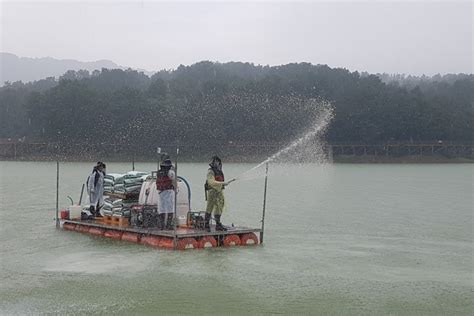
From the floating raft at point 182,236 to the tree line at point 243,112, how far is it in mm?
60279

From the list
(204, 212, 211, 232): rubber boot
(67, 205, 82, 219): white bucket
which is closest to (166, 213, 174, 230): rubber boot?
(204, 212, 211, 232): rubber boot

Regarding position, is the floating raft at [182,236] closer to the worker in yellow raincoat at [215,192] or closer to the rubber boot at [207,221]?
the rubber boot at [207,221]

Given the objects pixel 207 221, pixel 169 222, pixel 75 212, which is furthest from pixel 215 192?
pixel 75 212

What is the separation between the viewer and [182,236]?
1612cm

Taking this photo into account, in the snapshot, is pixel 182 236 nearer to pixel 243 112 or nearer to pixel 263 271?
pixel 263 271

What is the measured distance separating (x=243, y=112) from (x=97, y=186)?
62302mm

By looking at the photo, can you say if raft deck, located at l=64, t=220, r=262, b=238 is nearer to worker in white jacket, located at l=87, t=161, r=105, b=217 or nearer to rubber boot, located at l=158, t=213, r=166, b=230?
rubber boot, located at l=158, t=213, r=166, b=230

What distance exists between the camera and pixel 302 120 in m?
81.1

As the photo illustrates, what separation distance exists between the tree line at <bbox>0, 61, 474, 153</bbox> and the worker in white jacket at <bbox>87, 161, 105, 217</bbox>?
192 ft

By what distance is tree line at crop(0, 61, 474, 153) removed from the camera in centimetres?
8044

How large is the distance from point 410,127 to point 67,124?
3986cm

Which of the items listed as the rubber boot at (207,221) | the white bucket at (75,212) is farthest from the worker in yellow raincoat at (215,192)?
the white bucket at (75,212)

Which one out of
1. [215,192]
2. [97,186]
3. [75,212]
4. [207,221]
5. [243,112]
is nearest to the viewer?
[215,192]

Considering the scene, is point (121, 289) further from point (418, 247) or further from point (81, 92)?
point (81, 92)
